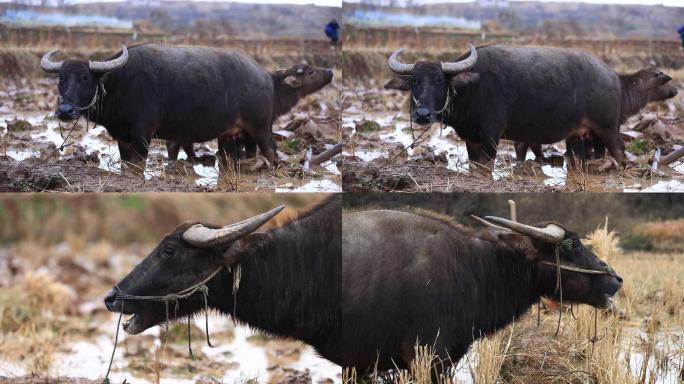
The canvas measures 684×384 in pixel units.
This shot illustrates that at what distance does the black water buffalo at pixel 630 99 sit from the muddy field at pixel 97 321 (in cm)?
166

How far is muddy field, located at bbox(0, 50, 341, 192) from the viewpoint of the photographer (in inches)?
225

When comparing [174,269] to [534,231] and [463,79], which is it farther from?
[463,79]

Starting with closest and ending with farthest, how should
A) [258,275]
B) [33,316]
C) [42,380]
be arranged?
[258,275]
[42,380]
[33,316]

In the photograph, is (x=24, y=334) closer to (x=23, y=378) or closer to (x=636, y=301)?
(x=23, y=378)

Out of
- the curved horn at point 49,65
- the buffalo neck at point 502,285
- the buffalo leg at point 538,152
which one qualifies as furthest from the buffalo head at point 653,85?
the curved horn at point 49,65

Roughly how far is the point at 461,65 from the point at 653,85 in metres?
1.43

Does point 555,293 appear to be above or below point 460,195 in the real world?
below

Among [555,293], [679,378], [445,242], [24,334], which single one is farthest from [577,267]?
[24,334]

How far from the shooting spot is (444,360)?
4852mm

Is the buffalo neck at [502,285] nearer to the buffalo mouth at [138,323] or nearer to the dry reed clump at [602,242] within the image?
the dry reed clump at [602,242]

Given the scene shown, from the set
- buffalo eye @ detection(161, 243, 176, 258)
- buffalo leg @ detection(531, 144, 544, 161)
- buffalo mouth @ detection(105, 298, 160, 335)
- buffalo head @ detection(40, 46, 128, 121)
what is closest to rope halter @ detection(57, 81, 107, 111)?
buffalo head @ detection(40, 46, 128, 121)

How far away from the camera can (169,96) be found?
19.1 feet

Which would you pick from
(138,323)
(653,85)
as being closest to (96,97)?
(138,323)

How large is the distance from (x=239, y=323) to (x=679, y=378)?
275 cm
